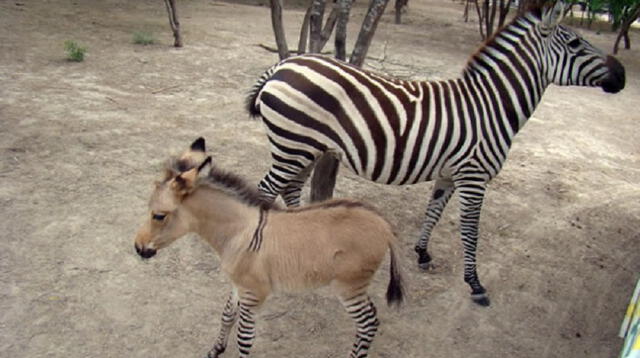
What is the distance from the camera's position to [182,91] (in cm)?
907

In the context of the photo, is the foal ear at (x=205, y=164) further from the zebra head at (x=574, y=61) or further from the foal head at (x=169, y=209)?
the zebra head at (x=574, y=61)

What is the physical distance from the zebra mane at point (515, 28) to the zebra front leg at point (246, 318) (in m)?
2.67

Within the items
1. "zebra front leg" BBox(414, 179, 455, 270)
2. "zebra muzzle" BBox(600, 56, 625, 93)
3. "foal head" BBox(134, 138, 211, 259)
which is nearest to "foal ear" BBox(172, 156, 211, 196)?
"foal head" BBox(134, 138, 211, 259)

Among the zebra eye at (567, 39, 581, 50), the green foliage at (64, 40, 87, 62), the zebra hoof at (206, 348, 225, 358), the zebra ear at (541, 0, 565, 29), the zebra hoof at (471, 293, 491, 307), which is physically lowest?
the zebra hoof at (471, 293, 491, 307)

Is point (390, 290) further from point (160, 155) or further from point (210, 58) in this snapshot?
point (210, 58)

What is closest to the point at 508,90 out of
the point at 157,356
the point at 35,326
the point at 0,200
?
the point at 157,356

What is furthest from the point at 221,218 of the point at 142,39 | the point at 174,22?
the point at 142,39

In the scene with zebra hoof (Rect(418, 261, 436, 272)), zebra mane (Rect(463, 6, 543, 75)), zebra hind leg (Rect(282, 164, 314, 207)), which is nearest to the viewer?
zebra mane (Rect(463, 6, 543, 75))

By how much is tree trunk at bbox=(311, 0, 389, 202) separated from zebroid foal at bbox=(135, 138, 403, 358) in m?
1.67

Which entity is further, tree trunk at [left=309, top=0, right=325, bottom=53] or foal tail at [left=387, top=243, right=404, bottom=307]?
tree trunk at [left=309, top=0, right=325, bottom=53]

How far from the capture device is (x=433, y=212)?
199 inches

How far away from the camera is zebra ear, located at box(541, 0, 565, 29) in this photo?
4.18 meters

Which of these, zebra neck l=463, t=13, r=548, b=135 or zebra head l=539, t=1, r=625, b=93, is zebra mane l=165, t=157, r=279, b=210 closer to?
zebra neck l=463, t=13, r=548, b=135

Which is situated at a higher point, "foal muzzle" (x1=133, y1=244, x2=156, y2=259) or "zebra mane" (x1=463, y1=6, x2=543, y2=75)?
"zebra mane" (x1=463, y1=6, x2=543, y2=75)
